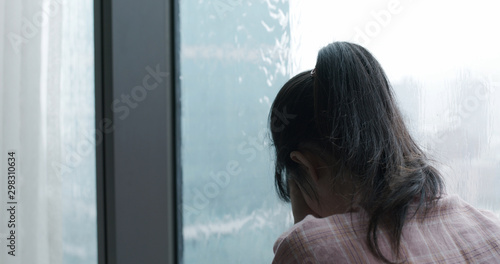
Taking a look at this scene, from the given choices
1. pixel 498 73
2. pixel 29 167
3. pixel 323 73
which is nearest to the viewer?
pixel 323 73

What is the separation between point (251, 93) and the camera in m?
1.04

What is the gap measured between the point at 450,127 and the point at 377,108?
26cm

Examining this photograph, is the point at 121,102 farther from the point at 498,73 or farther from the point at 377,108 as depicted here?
the point at 498,73

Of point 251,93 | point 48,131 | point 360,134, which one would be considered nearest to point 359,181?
point 360,134

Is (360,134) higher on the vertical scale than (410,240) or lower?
higher

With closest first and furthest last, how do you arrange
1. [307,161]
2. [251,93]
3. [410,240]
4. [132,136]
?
[410,240] < [307,161] < [132,136] < [251,93]

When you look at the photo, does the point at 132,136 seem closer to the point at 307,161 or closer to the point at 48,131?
the point at 48,131

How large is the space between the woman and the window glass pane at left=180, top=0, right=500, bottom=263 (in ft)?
0.64

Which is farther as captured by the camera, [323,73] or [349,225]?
[323,73]

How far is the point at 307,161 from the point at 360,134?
10 centimetres

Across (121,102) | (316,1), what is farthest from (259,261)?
(316,1)

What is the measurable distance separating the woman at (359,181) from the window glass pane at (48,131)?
446mm

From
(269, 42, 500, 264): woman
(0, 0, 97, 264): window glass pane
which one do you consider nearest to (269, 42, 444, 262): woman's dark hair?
(269, 42, 500, 264): woman

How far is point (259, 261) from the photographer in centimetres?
103
